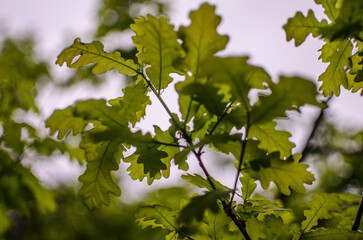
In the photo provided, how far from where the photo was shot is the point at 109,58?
111 cm

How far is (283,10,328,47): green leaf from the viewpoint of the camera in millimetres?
1073

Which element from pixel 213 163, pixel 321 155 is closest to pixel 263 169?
pixel 321 155

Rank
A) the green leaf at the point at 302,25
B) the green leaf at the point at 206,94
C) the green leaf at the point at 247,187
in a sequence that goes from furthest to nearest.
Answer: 1. the green leaf at the point at 247,187
2. the green leaf at the point at 302,25
3. the green leaf at the point at 206,94

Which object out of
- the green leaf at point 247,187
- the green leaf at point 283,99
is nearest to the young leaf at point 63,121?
the green leaf at point 283,99

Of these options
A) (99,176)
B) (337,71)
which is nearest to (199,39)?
(99,176)

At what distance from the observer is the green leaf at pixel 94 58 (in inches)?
42.4

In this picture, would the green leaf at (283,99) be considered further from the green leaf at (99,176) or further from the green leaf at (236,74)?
the green leaf at (99,176)

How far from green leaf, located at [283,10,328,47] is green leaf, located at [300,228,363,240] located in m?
0.69

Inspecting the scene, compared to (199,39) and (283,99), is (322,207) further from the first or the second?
(199,39)

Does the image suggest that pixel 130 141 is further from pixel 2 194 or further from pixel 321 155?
pixel 321 155

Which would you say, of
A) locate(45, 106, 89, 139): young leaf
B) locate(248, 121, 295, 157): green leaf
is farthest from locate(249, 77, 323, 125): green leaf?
locate(45, 106, 89, 139): young leaf

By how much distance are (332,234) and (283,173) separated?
34cm

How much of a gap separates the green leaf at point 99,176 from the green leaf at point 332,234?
72 centimetres

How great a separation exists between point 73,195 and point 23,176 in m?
3.14
